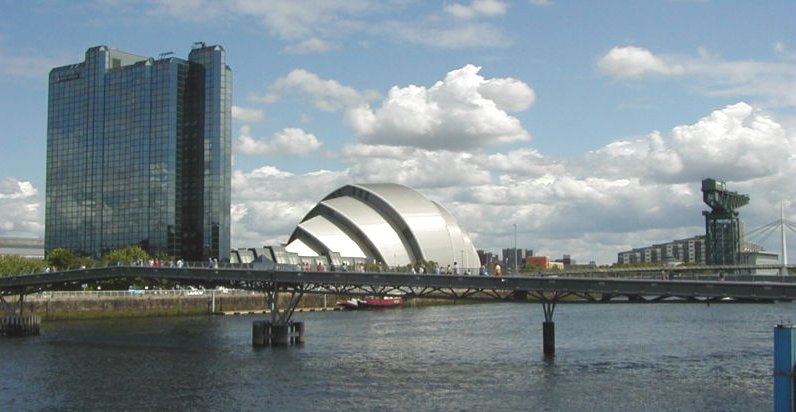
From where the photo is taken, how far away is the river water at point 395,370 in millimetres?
43844

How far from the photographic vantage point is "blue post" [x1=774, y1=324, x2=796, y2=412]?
22.5m

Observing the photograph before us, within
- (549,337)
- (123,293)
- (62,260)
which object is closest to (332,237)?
(62,260)

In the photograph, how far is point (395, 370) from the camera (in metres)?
55.7

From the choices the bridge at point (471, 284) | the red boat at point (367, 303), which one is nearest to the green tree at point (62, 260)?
the red boat at point (367, 303)

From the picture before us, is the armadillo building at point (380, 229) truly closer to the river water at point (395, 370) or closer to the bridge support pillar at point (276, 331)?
the river water at point (395, 370)

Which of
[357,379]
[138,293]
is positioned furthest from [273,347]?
[138,293]

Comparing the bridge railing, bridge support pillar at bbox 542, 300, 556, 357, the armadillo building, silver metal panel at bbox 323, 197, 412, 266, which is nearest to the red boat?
the armadillo building

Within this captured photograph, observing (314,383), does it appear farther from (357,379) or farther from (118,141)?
(118,141)

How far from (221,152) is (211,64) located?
54.3 ft

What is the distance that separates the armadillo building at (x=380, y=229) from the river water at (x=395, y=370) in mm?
65407

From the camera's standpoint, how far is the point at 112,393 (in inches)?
1844

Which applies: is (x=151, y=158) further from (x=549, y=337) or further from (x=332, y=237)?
(x=549, y=337)

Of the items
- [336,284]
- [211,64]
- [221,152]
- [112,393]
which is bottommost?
[112,393]

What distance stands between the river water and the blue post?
62.8 feet
